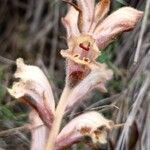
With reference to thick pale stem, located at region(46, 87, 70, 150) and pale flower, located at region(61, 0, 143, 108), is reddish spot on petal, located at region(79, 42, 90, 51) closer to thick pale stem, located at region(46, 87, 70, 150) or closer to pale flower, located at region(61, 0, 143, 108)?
pale flower, located at region(61, 0, 143, 108)

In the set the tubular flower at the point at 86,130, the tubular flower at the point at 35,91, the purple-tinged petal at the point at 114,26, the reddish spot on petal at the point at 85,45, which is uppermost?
the purple-tinged petal at the point at 114,26

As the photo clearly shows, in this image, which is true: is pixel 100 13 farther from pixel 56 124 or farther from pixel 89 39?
pixel 56 124

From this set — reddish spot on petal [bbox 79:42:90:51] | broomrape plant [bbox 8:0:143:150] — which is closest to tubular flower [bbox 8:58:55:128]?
broomrape plant [bbox 8:0:143:150]

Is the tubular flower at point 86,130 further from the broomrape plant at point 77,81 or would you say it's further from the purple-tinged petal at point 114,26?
the purple-tinged petal at point 114,26

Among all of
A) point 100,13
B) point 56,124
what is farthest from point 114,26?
point 56,124

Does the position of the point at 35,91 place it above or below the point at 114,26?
below

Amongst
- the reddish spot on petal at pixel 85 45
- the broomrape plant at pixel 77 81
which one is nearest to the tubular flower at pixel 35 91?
the broomrape plant at pixel 77 81

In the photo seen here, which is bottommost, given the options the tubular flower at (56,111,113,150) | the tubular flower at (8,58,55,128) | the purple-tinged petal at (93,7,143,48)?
the tubular flower at (56,111,113,150)
